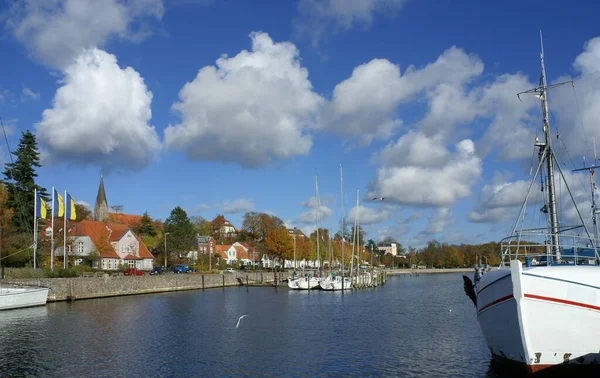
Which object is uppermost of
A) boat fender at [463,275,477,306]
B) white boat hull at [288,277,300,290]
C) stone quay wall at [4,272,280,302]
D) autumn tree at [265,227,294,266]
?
autumn tree at [265,227,294,266]

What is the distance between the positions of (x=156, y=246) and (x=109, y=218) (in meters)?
53.0

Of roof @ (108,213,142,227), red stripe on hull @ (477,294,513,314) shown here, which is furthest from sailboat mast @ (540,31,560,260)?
roof @ (108,213,142,227)

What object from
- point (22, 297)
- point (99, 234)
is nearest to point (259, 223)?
point (99, 234)

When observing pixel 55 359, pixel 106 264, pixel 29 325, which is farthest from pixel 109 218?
pixel 55 359

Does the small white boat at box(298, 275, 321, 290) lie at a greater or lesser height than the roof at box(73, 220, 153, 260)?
lesser

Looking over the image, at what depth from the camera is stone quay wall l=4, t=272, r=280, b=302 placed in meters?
51.7

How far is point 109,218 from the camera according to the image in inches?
6225

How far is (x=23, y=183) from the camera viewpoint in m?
67.9

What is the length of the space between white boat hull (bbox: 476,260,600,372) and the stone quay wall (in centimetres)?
4387

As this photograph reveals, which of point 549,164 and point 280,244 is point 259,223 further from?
point 549,164

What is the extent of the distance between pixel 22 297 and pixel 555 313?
4192 cm

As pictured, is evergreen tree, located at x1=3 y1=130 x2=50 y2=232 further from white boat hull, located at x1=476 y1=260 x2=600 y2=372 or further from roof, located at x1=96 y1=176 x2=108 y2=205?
roof, located at x1=96 y1=176 x2=108 y2=205

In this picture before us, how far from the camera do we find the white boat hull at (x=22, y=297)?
141ft

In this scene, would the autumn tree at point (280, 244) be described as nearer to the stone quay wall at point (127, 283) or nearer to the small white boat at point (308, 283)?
the stone quay wall at point (127, 283)
